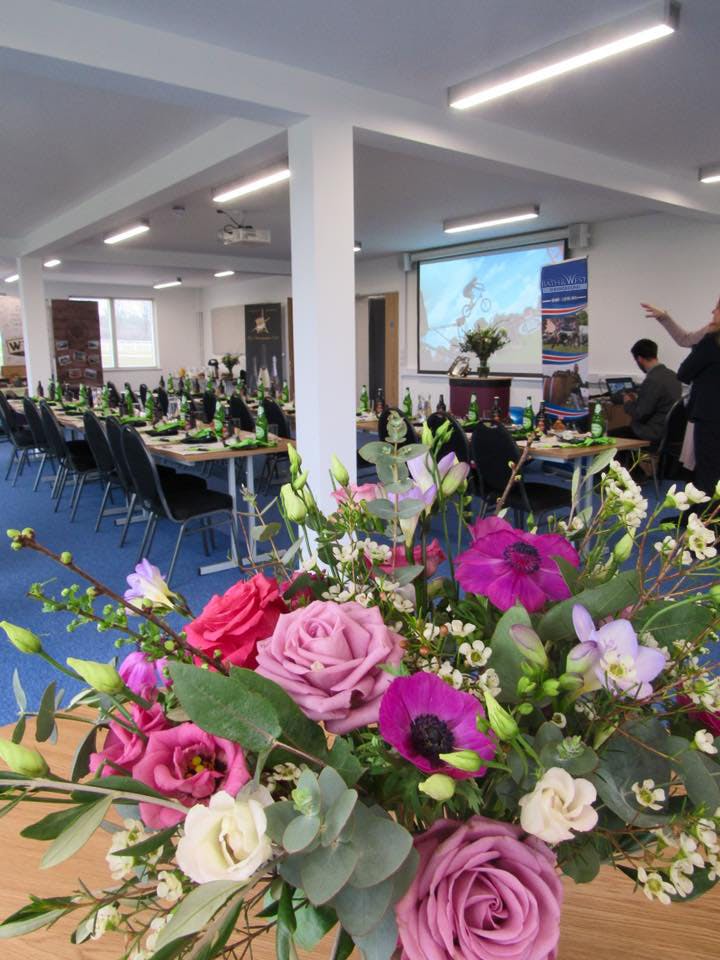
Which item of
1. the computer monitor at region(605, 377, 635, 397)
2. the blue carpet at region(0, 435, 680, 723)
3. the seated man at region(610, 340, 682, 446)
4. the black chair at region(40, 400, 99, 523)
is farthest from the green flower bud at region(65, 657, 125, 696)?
the computer monitor at region(605, 377, 635, 397)

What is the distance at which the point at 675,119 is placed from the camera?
4.73 metres

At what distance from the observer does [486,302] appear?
10.3m

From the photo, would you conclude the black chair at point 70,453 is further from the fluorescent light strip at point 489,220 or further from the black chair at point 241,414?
the fluorescent light strip at point 489,220

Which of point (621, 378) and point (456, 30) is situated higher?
point (456, 30)

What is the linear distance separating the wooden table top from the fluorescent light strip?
8.07 metres

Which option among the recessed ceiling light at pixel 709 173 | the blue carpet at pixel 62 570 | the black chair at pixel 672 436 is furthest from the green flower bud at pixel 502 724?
the recessed ceiling light at pixel 709 173

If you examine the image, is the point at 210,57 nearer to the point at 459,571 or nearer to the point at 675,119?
the point at 675,119

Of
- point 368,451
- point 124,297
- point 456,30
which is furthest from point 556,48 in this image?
point 124,297

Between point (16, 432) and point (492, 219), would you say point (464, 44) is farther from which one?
point (16, 432)

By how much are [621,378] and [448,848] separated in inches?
328

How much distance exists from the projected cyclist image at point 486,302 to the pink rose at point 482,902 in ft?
31.4

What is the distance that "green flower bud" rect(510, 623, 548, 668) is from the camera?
447 mm

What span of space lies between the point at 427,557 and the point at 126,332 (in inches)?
637

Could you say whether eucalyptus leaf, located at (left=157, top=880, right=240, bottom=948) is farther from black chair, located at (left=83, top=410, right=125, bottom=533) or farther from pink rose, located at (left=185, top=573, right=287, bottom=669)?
black chair, located at (left=83, top=410, right=125, bottom=533)
